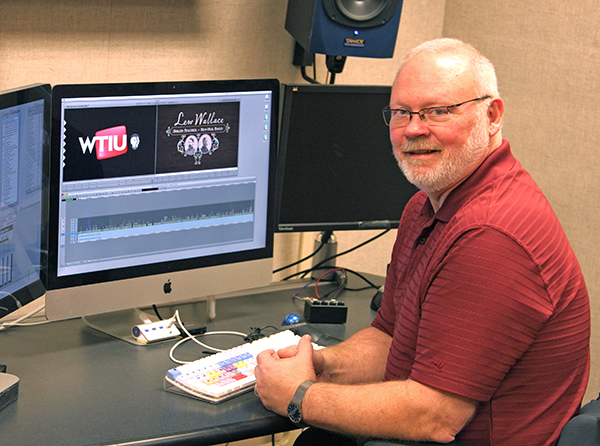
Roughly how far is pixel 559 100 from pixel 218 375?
1.66 m

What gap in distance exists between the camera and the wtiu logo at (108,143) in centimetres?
163

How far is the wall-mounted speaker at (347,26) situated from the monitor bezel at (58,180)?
1.12 feet

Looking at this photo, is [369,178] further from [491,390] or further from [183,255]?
[491,390]

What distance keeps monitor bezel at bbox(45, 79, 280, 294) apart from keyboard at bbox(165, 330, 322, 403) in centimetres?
26

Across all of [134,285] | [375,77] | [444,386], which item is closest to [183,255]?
[134,285]

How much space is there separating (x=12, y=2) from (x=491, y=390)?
4.91 feet

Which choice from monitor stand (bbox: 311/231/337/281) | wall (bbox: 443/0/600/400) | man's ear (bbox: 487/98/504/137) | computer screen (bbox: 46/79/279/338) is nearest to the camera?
man's ear (bbox: 487/98/504/137)

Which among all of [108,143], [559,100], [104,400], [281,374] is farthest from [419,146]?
[559,100]

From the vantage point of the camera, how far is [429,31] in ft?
9.27

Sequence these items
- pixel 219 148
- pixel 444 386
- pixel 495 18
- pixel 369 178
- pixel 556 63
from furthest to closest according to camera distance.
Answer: pixel 495 18
pixel 556 63
pixel 369 178
pixel 219 148
pixel 444 386

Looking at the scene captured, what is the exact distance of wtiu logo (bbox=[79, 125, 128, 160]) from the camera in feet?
5.36

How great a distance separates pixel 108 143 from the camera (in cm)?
165

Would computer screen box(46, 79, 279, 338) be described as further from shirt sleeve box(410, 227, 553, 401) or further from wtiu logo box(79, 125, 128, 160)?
shirt sleeve box(410, 227, 553, 401)

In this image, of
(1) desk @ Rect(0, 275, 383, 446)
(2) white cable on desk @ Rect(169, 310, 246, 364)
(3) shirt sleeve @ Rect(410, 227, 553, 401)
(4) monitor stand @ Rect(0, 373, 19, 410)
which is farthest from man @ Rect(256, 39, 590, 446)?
(4) monitor stand @ Rect(0, 373, 19, 410)
